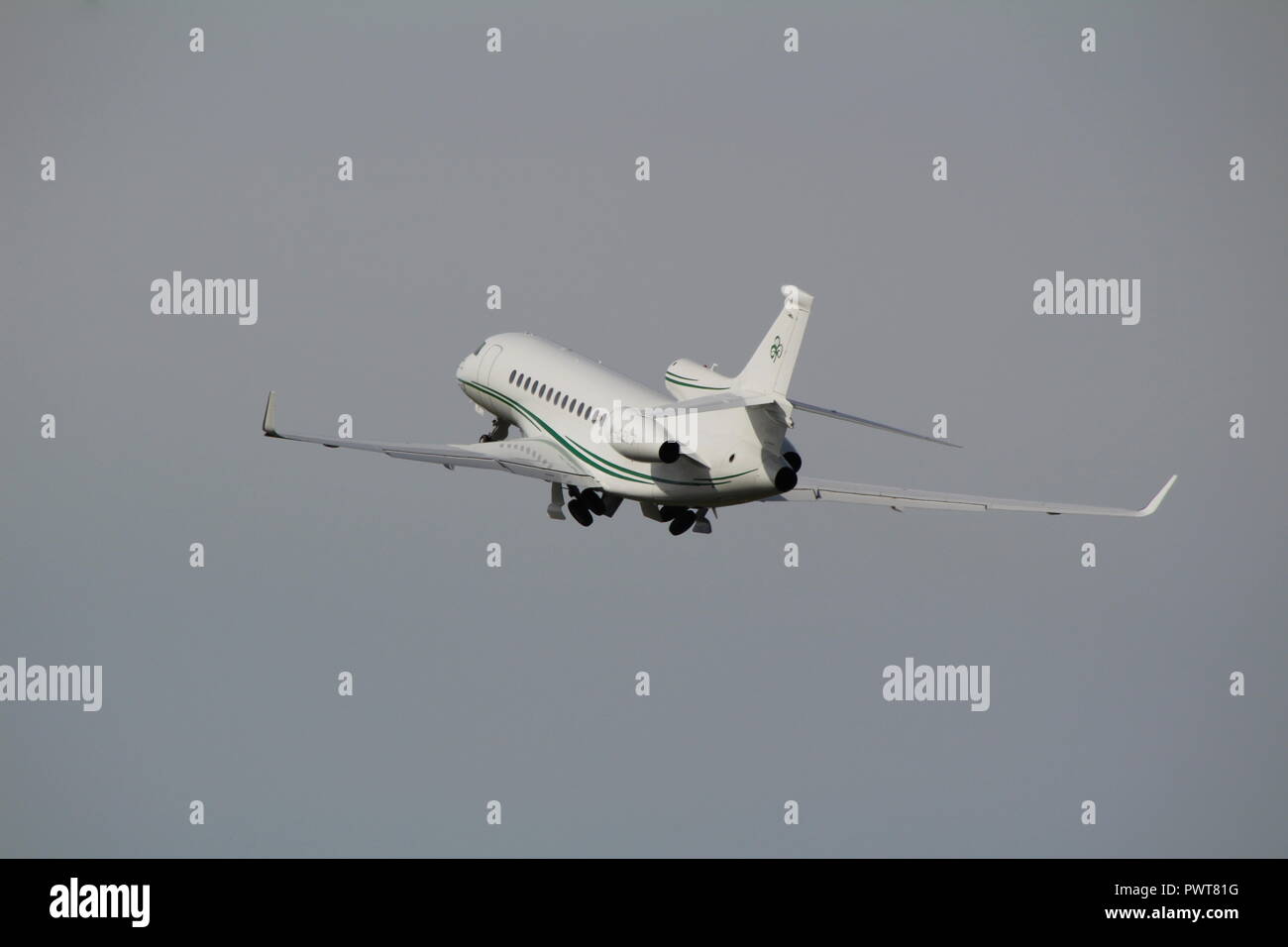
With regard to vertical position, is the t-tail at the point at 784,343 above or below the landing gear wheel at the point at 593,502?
above

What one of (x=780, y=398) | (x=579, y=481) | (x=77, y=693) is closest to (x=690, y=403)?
(x=780, y=398)

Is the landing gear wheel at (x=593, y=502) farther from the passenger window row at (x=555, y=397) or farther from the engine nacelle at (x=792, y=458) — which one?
the engine nacelle at (x=792, y=458)

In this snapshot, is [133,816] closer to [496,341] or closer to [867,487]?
[496,341]

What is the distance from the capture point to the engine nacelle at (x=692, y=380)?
59000 mm

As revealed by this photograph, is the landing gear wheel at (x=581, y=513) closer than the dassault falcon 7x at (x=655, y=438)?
No

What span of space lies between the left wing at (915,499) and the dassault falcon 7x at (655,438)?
36 millimetres

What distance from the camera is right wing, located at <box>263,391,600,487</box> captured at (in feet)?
203

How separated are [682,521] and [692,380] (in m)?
4.20

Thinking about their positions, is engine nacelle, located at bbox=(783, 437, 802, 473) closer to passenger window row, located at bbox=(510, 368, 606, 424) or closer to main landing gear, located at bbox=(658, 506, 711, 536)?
main landing gear, located at bbox=(658, 506, 711, 536)

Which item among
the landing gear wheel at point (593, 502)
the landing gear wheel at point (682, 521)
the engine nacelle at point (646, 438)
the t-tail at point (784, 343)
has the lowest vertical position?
the landing gear wheel at point (682, 521)

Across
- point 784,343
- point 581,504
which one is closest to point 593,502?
point 581,504

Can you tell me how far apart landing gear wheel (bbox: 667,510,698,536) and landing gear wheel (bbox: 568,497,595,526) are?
8.31 ft

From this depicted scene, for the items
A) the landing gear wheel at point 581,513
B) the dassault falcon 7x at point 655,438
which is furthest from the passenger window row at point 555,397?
the landing gear wheel at point 581,513
